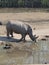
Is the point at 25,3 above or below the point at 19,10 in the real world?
above

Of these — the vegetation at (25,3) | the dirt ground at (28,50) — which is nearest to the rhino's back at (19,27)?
the dirt ground at (28,50)

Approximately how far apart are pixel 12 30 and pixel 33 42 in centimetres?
148

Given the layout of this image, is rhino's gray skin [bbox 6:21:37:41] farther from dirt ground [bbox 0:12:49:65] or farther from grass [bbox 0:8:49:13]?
grass [bbox 0:8:49:13]

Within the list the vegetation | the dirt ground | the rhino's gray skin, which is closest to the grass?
the vegetation

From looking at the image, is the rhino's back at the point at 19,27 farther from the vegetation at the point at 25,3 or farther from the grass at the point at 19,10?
the vegetation at the point at 25,3

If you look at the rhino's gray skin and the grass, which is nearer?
the rhino's gray skin

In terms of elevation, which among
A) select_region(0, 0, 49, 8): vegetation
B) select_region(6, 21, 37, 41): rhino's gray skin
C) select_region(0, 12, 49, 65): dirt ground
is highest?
select_region(6, 21, 37, 41): rhino's gray skin

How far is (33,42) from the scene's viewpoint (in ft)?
50.4

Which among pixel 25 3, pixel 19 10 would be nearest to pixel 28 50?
pixel 19 10

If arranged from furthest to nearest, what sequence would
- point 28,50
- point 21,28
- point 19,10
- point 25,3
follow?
point 25,3 → point 19,10 → point 21,28 → point 28,50

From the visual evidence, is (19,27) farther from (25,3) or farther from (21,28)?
(25,3)

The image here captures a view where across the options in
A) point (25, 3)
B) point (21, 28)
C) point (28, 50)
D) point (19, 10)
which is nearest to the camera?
point (28, 50)

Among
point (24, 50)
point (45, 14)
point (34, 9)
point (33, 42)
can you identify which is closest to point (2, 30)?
point (33, 42)

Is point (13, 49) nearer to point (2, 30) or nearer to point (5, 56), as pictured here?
point (5, 56)
